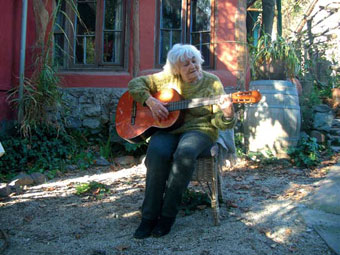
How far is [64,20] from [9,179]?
293 cm

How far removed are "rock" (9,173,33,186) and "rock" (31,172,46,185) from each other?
0.05 meters

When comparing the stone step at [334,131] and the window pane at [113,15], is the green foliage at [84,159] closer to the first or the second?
the window pane at [113,15]

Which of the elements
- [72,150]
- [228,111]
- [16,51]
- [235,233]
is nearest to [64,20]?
[16,51]

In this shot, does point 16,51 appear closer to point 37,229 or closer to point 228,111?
point 37,229

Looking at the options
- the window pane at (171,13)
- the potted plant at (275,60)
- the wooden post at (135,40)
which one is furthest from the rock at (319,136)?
the wooden post at (135,40)

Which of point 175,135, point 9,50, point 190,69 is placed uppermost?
point 9,50

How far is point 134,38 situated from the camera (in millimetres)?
5441

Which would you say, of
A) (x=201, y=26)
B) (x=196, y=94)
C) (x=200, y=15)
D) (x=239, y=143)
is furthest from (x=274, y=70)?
(x=196, y=94)

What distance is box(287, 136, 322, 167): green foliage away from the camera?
14.4ft

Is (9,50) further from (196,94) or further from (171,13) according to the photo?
(196,94)

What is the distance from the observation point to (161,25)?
564 cm

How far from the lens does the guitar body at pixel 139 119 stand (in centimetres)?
262

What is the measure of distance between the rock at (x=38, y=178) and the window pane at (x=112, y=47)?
93.9 inches

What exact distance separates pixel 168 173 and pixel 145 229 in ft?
1.32
